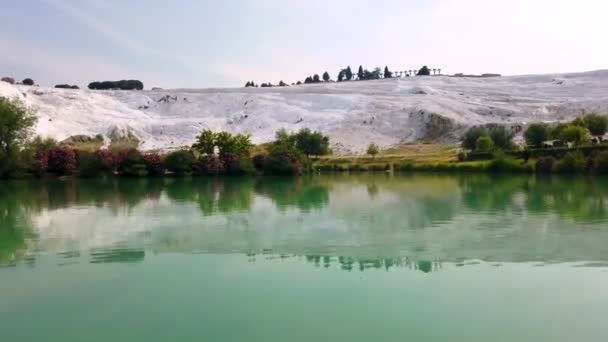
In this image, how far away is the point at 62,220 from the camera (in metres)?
20.7

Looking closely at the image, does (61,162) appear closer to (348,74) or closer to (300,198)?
(300,198)

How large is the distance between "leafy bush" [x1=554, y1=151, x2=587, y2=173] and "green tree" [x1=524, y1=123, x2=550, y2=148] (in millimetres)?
7327

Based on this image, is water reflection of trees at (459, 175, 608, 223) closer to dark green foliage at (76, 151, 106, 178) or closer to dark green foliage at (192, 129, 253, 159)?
dark green foliage at (192, 129, 253, 159)

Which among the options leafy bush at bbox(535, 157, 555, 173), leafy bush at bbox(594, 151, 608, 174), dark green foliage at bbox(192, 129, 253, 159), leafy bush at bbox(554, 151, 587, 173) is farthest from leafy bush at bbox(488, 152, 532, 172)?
dark green foliage at bbox(192, 129, 253, 159)

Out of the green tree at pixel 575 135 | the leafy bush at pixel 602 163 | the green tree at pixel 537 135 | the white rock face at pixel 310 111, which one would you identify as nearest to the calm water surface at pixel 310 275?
the leafy bush at pixel 602 163

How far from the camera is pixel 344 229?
17188 millimetres

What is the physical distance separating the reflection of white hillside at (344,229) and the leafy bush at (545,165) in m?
19.4

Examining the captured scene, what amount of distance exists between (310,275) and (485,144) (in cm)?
4383

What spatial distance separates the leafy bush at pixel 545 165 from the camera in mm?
45188

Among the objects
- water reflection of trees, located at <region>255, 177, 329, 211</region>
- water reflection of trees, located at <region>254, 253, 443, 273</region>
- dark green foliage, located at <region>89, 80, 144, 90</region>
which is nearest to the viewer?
water reflection of trees, located at <region>254, 253, 443, 273</region>

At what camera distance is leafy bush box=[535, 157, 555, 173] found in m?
45.2

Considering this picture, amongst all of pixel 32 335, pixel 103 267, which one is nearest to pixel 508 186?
pixel 103 267

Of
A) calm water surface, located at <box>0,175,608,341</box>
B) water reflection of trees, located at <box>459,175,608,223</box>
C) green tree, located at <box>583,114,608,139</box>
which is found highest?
green tree, located at <box>583,114,608,139</box>

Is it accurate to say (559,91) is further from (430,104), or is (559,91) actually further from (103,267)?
(103,267)
